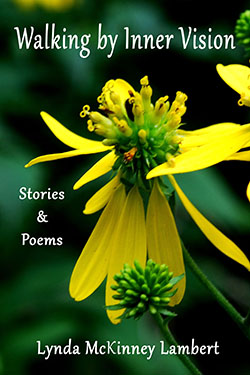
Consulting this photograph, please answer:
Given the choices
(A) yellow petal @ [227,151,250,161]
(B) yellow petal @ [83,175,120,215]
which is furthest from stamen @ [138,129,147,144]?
(A) yellow petal @ [227,151,250,161]

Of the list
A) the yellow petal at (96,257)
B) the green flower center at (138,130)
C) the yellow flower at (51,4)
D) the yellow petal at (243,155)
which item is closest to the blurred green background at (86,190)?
the yellow flower at (51,4)

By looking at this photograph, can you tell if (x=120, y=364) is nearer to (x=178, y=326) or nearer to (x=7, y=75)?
(x=178, y=326)

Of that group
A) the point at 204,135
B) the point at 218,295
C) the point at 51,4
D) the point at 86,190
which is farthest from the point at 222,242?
the point at 51,4

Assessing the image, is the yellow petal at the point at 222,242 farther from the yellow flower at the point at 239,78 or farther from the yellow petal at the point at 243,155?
the yellow flower at the point at 239,78

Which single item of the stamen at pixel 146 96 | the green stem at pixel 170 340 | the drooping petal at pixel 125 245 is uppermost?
the stamen at pixel 146 96

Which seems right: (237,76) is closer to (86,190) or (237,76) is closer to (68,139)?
(68,139)
